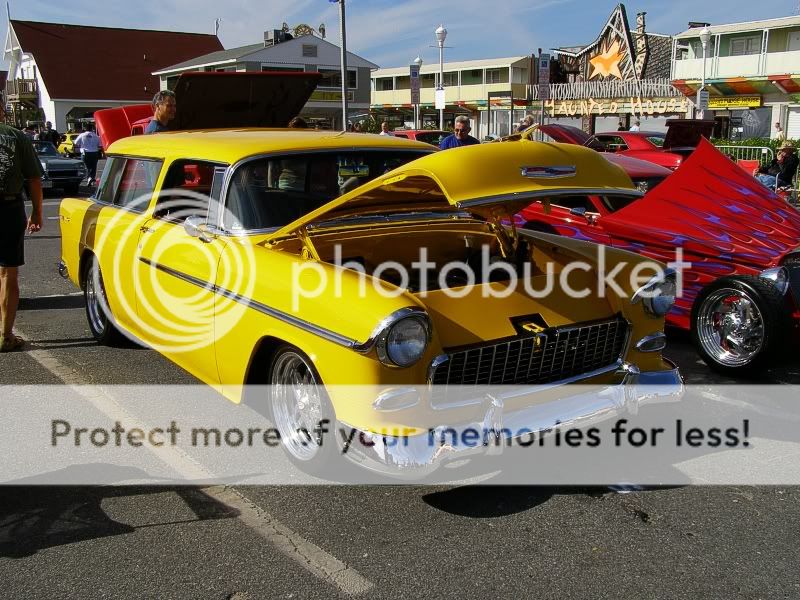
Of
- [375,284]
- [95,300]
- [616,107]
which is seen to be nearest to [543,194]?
[375,284]

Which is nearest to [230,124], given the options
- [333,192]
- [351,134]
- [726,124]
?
[351,134]

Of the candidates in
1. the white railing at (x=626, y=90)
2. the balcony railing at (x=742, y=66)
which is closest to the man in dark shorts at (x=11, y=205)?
the white railing at (x=626, y=90)

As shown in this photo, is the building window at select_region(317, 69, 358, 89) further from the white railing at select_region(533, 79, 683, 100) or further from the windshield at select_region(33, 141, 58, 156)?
the windshield at select_region(33, 141, 58, 156)

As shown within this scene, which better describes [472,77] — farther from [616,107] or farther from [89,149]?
[89,149]

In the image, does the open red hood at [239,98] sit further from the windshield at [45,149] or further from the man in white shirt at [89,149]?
the windshield at [45,149]

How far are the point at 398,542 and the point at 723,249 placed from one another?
364 centimetres

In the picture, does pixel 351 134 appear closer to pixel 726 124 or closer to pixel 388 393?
pixel 388 393

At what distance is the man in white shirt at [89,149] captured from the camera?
19625 millimetres

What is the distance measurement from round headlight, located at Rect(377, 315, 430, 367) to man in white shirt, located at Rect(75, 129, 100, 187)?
18.6m

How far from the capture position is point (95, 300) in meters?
5.89

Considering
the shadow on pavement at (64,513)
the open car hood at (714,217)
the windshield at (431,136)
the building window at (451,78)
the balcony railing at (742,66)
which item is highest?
the building window at (451,78)

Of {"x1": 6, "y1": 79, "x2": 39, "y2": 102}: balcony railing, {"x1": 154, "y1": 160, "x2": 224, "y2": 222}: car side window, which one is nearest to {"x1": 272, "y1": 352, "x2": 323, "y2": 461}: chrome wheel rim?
{"x1": 154, "y1": 160, "x2": 224, "y2": 222}: car side window

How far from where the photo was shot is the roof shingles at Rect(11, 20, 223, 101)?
51938 mm

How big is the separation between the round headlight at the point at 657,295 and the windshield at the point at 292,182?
5.70ft
